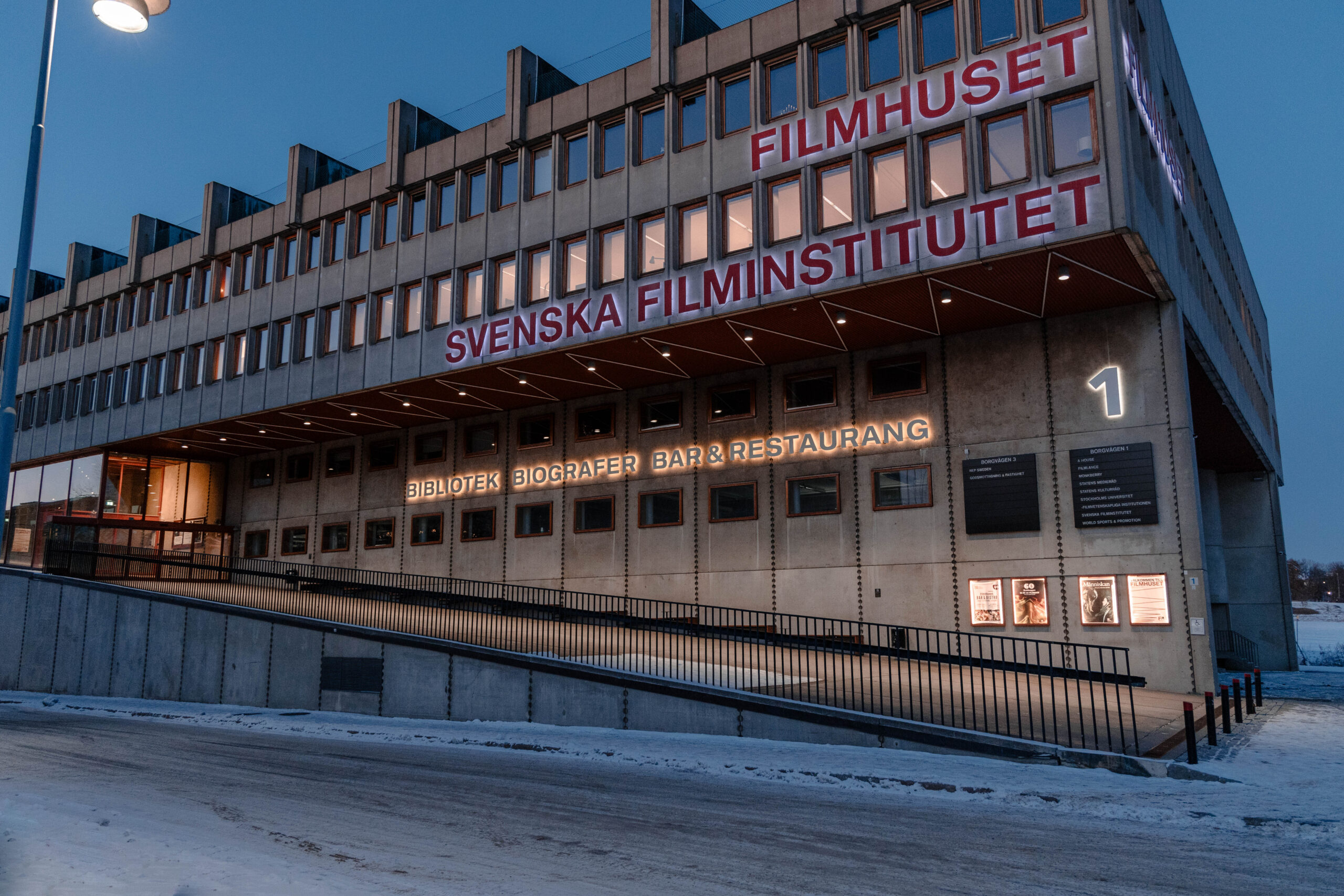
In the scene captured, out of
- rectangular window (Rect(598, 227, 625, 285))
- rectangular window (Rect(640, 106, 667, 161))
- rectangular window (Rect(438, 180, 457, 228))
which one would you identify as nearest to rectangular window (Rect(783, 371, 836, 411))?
rectangular window (Rect(598, 227, 625, 285))

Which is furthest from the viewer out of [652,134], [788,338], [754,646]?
[652,134]

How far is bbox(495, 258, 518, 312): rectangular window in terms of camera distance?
26.1 m

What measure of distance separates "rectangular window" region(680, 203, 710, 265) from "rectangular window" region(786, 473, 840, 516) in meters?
6.55

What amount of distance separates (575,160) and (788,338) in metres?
8.71

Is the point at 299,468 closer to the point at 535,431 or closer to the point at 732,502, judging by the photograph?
the point at 535,431

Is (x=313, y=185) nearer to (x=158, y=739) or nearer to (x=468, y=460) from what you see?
(x=468, y=460)

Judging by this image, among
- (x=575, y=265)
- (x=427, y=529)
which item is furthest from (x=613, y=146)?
(x=427, y=529)

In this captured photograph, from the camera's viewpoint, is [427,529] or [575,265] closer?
[575,265]

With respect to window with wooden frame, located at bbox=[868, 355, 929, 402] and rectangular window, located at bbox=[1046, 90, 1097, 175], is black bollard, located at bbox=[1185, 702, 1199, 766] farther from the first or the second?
window with wooden frame, located at bbox=[868, 355, 929, 402]

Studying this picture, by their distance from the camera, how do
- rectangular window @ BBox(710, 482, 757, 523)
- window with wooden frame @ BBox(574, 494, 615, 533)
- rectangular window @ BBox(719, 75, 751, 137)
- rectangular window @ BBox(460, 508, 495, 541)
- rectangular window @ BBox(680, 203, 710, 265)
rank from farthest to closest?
1. rectangular window @ BBox(460, 508, 495, 541)
2. window with wooden frame @ BBox(574, 494, 615, 533)
3. rectangular window @ BBox(710, 482, 757, 523)
4. rectangular window @ BBox(719, 75, 751, 137)
5. rectangular window @ BBox(680, 203, 710, 265)

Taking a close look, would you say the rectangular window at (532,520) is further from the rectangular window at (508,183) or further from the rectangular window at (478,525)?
the rectangular window at (508,183)

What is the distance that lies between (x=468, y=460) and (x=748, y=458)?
36.6 feet

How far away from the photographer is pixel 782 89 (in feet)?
74.1

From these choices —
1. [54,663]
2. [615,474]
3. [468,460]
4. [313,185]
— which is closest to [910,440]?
[615,474]
